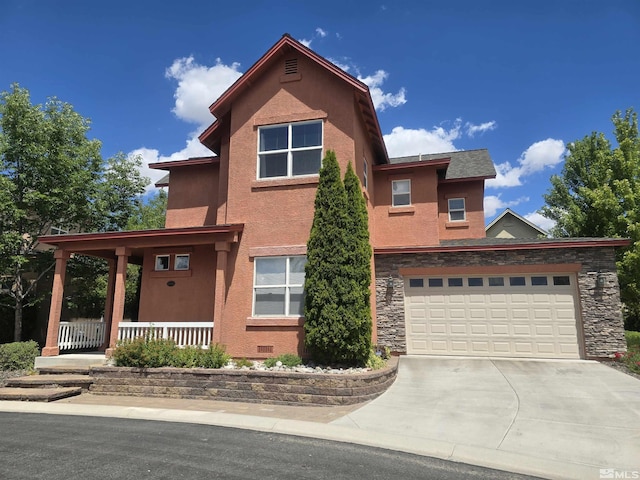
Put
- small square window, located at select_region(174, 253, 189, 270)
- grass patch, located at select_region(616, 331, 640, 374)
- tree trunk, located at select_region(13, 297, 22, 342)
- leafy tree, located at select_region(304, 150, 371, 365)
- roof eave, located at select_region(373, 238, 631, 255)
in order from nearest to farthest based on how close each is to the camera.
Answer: leafy tree, located at select_region(304, 150, 371, 365) → grass patch, located at select_region(616, 331, 640, 374) → roof eave, located at select_region(373, 238, 631, 255) → small square window, located at select_region(174, 253, 189, 270) → tree trunk, located at select_region(13, 297, 22, 342)

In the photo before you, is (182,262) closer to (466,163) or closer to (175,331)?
(175,331)

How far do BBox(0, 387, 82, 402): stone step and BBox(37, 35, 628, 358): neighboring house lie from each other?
248cm

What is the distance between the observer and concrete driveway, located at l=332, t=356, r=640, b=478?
18.5ft

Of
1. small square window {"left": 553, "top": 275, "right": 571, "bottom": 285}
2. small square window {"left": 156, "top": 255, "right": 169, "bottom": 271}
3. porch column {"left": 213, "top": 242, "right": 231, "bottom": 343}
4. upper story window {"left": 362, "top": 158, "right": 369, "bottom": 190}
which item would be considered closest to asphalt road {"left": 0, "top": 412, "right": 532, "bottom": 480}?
porch column {"left": 213, "top": 242, "right": 231, "bottom": 343}

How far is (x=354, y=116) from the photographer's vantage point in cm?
1200

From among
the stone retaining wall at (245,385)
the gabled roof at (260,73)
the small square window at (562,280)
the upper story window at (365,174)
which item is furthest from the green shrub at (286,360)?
the small square window at (562,280)

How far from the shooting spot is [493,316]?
12.8 meters

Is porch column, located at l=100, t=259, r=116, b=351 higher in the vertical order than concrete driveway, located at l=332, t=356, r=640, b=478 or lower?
higher

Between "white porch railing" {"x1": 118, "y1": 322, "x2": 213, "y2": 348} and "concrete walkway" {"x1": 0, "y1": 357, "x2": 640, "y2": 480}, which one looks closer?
"concrete walkway" {"x1": 0, "y1": 357, "x2": 640, "y2": 480}

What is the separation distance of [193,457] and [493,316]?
1033 centimetres

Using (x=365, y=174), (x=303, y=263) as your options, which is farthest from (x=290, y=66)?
(x=303, y=263)

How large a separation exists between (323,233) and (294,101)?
4.66 metres

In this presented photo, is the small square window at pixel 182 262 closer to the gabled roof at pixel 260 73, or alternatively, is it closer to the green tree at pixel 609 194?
the gabled roof at pixel 260 73

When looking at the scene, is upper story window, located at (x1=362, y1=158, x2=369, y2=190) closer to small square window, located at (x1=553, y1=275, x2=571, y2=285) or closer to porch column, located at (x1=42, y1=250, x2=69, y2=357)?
small square window, located at (x1=553, y1=275, x2=571, y2=285)
